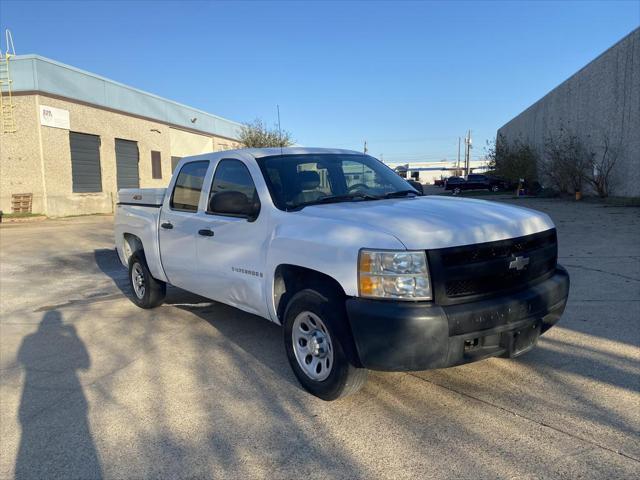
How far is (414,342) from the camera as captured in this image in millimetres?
3018

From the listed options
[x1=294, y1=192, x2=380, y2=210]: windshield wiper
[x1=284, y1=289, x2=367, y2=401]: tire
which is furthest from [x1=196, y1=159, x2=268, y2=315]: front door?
[x1=284, y1=289, x2=367, y2=401]: tire

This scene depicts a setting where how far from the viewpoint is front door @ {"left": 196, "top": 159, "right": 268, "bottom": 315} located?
416 centimetres

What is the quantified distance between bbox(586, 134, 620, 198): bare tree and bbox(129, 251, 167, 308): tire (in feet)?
77.7

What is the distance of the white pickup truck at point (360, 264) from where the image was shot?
3.10 m

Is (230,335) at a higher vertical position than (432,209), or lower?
lower

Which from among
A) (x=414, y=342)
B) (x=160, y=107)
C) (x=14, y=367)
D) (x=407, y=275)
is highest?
(x=160, y=107)

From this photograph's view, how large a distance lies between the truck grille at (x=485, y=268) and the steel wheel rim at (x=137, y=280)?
4483 millimetres

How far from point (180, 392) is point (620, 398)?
130 inches

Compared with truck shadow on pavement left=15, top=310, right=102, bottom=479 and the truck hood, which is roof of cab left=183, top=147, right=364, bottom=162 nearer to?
the truck hood

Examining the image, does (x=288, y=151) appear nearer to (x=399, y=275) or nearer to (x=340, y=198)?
(x=340, y=198)

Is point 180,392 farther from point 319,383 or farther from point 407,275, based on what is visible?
point 407,275

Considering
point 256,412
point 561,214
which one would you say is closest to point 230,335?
point 256,412

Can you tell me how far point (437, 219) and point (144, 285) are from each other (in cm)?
433

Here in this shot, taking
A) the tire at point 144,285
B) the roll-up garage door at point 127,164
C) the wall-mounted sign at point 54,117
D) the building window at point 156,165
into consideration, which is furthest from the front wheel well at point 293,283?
the building window at point 156,165
